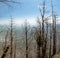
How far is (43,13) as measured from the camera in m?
26.1

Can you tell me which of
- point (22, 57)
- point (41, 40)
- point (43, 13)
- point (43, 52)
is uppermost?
point (43, 13)

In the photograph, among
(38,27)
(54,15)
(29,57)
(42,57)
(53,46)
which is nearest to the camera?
(42,57)

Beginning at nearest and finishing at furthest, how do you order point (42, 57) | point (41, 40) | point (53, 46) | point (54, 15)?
1. point (41, 40)
2. point (42, 57)
3. point (54, 15)
4. point (53, 46)

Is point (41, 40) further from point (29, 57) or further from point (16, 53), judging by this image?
point (16, 53)

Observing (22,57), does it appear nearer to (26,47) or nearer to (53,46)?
(26,47)

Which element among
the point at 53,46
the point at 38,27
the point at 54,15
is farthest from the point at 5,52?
the point at 53,46

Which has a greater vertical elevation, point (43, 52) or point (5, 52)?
point (5, 52)

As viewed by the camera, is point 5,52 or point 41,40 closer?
point 5,52

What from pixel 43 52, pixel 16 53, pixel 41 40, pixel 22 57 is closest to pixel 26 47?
pixel 22 57

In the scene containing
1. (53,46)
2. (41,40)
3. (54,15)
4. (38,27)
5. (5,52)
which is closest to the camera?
(5,52)

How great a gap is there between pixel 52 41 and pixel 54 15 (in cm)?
705

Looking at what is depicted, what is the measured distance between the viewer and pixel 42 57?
81.5 feet

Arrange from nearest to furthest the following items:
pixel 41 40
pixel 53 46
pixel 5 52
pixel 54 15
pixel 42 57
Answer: pixel 5 52, pixel 41 40, pixel 42 57, pixel 54 15, pixel 53 46

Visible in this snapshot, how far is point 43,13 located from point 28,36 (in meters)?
12.9
